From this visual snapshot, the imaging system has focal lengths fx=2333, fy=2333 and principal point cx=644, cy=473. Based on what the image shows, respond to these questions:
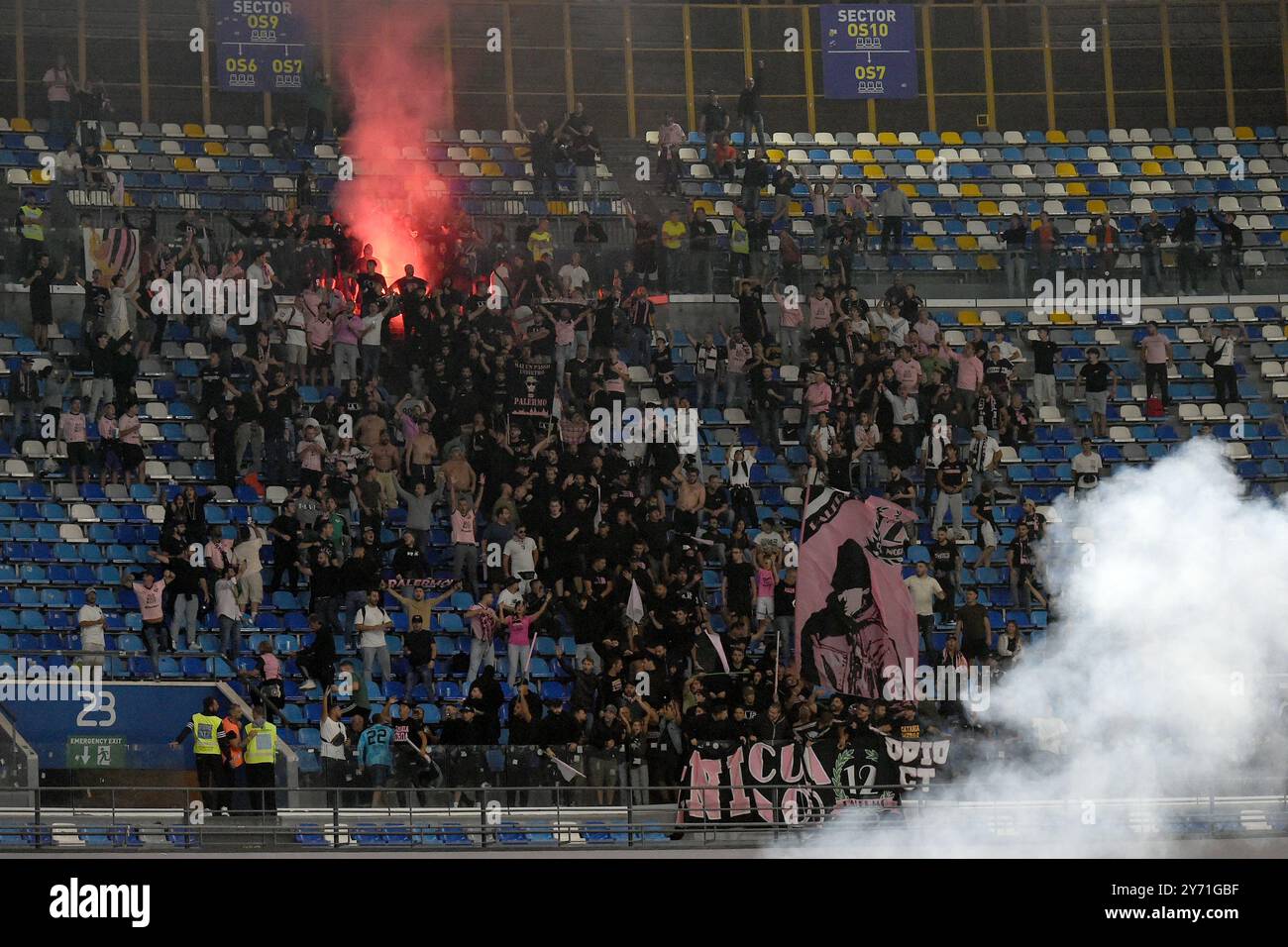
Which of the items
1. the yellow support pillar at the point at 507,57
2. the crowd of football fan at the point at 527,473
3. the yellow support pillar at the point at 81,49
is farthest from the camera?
the yellow support pillar at the point at 507,57

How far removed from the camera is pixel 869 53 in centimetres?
3650

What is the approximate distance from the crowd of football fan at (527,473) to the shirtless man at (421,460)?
3cm

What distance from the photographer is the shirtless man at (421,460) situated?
26.8m

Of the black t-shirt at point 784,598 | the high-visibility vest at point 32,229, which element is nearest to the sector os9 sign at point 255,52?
the high-visibility vest at point 32,229

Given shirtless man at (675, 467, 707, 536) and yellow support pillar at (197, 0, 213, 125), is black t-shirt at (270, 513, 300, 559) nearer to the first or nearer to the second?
shirtless man at (675, 467, 707, 536)

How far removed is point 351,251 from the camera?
29141 millimetres

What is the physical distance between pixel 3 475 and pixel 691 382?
8.59 metres

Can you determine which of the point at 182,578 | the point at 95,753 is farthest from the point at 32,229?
the point at 95,753

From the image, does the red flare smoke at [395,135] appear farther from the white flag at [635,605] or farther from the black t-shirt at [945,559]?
the black t-shirt at [945,559]

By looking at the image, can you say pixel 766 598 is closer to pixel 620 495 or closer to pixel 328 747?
pixel 620 495
